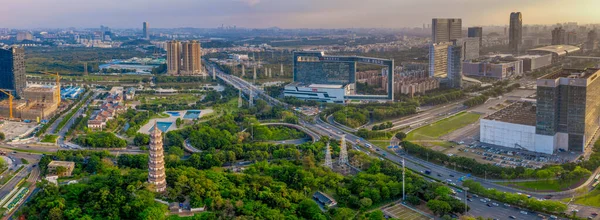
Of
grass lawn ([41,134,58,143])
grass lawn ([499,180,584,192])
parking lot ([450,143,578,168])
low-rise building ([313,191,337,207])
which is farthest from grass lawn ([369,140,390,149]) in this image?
grass lawn ([41,134,58,143])

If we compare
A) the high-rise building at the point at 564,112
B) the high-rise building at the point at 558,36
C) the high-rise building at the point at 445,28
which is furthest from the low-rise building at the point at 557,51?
the high-rise building at the point at 564,112

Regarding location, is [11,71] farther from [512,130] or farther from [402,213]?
[512,130]

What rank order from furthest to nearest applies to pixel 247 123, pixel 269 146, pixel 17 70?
1. pixel 17 70
2. pixel 247 123
3. pixel 269 146

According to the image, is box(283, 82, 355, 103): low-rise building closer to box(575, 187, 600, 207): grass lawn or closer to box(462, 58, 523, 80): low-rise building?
box(462, 58, 523, 80): low-rise building

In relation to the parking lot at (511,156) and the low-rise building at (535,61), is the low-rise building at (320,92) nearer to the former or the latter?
the parking lot at (511,156)

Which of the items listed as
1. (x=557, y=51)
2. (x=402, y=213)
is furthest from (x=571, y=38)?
(x=402, y=213)

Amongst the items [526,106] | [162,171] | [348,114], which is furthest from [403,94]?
[162,171]

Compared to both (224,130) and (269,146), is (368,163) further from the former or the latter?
(224,130)

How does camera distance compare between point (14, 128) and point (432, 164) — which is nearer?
point (432, 164)
